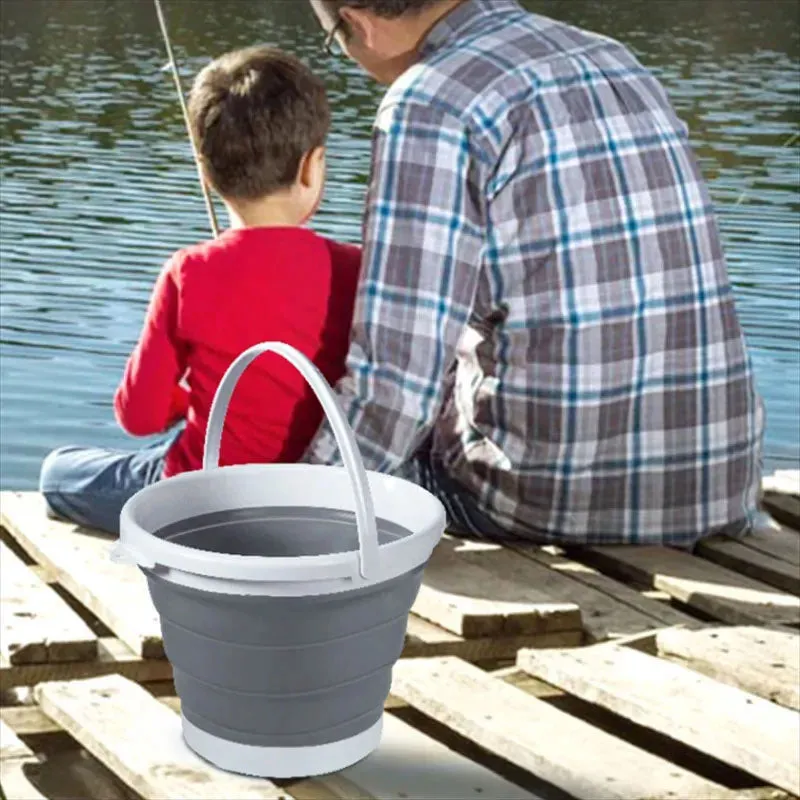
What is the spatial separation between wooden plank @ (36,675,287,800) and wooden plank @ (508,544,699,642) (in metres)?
0.68

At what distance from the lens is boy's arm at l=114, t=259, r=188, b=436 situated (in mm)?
3143

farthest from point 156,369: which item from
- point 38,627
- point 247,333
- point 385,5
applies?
point 385,5

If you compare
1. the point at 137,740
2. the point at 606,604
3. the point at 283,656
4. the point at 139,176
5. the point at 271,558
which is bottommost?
the point at 139,176

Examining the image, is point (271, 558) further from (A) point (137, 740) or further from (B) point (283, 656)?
(A) point (137, 740)

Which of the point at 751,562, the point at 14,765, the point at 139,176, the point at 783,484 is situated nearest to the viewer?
the point at 14,765

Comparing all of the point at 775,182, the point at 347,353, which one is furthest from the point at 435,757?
the point at 775,182

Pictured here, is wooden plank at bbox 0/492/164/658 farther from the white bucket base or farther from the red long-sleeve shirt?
the white bucket base

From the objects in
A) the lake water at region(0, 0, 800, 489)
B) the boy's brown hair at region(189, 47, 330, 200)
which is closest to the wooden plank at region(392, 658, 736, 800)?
the boy's brown hair at region(189, 47, 330, 200)

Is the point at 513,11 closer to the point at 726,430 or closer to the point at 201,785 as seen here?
the point at 726,430

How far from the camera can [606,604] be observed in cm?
300

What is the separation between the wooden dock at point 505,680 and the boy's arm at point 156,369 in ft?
0.66

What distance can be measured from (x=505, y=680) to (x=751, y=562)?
0.66 meters

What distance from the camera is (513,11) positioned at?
321 cm

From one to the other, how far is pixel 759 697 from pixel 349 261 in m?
0.97
